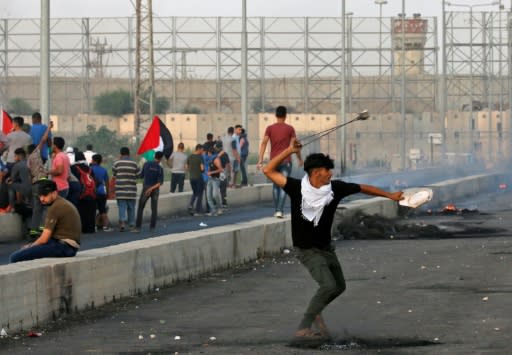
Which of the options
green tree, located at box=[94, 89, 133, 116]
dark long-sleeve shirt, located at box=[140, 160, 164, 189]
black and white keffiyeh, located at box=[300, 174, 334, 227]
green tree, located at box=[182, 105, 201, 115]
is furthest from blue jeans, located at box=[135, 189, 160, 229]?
green tree, located at box=[94, 89, 133, 116]

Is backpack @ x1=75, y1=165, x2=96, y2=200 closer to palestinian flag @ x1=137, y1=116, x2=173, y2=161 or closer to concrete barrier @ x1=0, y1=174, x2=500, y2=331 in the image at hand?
concrete barrier @ x1=0, y1=174, x2=500, y2=331

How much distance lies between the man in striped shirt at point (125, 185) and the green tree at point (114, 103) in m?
76.6

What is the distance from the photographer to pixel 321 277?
11352mm

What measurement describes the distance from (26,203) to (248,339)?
1328 centimetres

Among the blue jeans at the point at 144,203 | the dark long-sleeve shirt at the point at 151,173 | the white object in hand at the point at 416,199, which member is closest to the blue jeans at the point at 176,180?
the blue jeans at the point at 144,203

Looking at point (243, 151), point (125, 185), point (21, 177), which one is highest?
point (243, 151)

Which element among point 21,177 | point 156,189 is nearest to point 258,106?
point 156,189

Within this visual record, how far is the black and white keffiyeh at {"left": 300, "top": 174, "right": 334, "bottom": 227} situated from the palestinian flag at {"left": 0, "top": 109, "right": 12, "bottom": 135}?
17154 mm

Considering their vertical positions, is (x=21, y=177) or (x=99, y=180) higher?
(x=21, y=177)

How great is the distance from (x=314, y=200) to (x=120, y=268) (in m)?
3.69

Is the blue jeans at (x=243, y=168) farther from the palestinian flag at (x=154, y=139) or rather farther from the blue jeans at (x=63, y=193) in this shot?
the blue jeans at (x=63, y=193)

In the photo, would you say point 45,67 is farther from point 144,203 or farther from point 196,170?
point 196,170

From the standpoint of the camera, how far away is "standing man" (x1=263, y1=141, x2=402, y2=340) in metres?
11.2

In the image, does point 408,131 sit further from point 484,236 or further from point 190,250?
point 190,250
